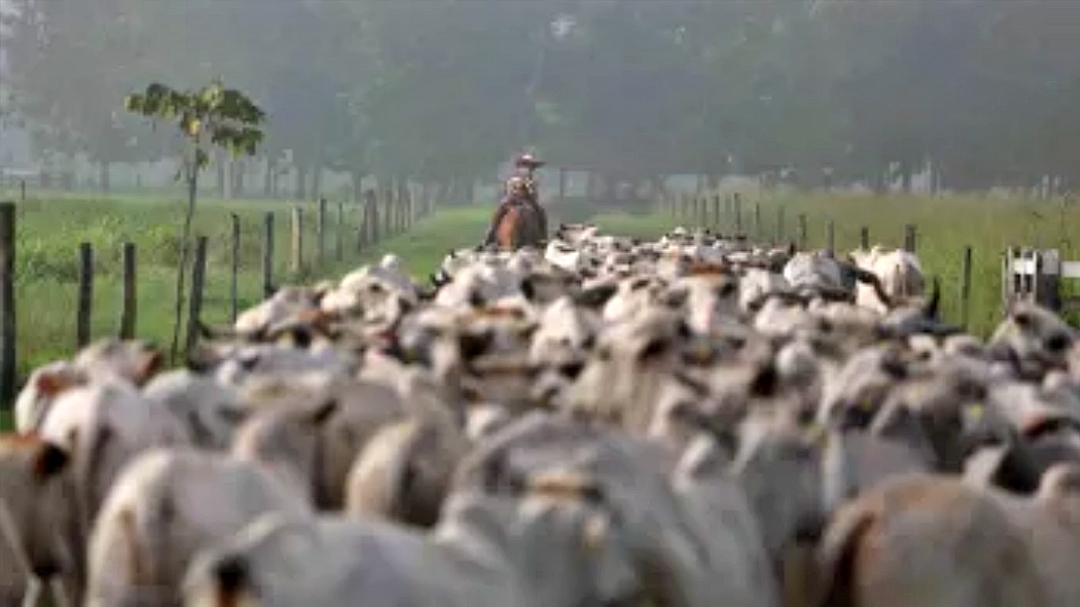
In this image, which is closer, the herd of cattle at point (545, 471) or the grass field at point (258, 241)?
the herd of cattle at point (545, 471)

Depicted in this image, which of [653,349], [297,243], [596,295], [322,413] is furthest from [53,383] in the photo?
[297,243]

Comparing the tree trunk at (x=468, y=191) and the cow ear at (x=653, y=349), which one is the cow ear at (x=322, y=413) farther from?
the tree trunk at (x=468, y=191)

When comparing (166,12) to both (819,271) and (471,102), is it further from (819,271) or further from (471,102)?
(819,271)

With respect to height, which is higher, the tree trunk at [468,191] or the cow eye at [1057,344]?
the cow eye at [1057,344]

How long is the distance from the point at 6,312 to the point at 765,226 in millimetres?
37417

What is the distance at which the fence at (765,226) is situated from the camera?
86.1ft

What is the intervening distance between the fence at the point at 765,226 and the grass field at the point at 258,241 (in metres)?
0.23

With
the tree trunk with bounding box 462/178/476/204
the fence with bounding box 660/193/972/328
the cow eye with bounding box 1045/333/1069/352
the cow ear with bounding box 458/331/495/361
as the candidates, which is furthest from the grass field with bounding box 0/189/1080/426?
the tree trunk with bounding box 462/178/476/204

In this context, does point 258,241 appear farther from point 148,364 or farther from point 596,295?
A: point 148,364

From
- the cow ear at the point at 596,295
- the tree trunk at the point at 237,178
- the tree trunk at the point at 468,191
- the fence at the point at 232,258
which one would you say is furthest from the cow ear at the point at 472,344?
the tree trunk at the point at 468,191

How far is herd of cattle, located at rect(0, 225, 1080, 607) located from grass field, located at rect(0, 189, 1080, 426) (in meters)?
9.07

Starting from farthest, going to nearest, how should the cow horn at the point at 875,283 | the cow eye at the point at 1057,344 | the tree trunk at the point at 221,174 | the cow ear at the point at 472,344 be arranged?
the tree trunk at the point at 221,174 → the cow horn at the point at 875,283 → the cow eye at the point at 1057,344 → the cow ear at the point at 472,344

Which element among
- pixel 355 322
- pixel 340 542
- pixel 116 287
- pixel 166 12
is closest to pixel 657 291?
pixel 355 322

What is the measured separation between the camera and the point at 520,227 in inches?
1004
